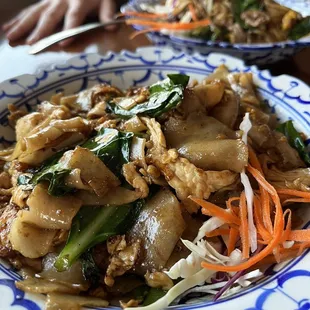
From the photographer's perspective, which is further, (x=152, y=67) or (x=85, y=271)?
(x=152, y=67)

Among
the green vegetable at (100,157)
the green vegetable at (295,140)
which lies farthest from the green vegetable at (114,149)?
the green vegetable at (295,140)

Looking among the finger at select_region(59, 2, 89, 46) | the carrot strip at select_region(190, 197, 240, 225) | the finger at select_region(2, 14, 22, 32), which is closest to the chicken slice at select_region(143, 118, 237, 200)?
the carrot strip at select_region(190, 197, 240, 225)

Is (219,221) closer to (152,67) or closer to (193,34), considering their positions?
(152,67)

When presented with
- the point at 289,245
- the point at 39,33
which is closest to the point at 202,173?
the point at 289,245

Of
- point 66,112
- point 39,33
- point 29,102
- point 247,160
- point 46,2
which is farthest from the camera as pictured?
point 46,2

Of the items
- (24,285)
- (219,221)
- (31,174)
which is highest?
(31,174)

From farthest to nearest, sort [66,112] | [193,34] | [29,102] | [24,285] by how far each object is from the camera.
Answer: [193,34], [29,102], [66,112], [24,285]

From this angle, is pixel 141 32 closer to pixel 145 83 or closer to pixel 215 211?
pixel 145 83
